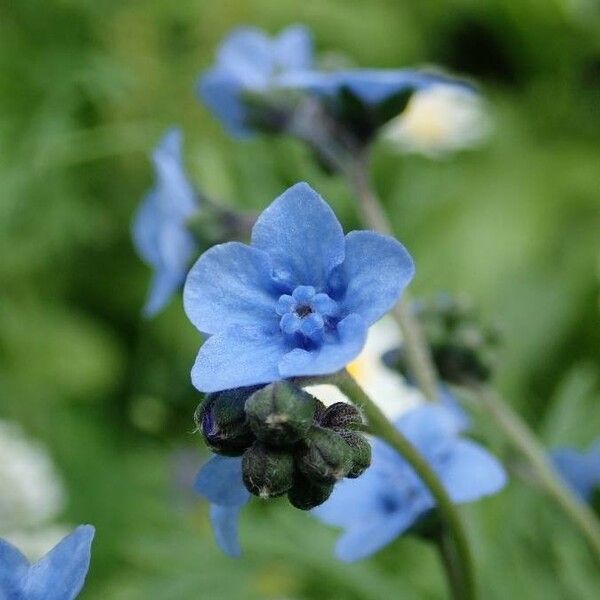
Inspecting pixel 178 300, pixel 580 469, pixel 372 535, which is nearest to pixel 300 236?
pixel 372 535

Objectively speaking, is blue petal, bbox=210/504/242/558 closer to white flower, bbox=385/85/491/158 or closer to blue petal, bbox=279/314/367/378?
blue petal, bbox=279/314/367/378

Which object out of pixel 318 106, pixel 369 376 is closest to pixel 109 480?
pixel 369 376

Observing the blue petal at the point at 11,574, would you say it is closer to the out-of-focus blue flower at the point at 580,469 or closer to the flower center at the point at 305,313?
the flower center at the point at 305,313

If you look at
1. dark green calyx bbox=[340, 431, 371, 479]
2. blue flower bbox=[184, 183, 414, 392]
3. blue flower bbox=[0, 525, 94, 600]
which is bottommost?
blue flower bbox=[0, 525, 94, 600]

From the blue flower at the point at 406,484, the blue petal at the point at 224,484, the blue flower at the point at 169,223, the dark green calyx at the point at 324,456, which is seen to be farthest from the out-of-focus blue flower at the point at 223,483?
the blue flower at the point at 169,223

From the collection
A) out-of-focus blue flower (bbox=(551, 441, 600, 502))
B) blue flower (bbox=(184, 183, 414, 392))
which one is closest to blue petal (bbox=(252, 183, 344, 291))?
blue flower (bbox=(184, 183, 414, 392))
